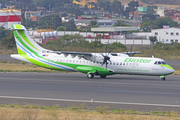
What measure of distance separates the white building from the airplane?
238ft

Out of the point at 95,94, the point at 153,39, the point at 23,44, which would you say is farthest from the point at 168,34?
the point at 95,94

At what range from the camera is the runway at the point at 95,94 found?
20.2 meters

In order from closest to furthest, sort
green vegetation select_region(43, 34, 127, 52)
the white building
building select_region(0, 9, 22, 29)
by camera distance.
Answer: green vegetation select_region(43, 34, 127, 52), the white building, building select_region(0, 9, 22, 29)

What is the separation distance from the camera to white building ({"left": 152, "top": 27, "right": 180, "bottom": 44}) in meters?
105

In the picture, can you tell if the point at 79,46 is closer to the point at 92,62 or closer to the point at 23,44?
the point at 23,44

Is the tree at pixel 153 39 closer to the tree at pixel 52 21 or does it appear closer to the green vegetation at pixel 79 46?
the green vegetation at pixel 79 46

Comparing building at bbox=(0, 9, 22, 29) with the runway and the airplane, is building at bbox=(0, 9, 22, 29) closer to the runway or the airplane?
the airplane

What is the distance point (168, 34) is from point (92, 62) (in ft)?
250

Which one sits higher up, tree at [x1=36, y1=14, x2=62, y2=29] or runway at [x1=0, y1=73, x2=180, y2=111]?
tree at [x1=36, y1=14, x2=62, y2=29]

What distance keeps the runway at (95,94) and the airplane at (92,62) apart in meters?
2.51

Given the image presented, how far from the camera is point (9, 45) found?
73.9 m

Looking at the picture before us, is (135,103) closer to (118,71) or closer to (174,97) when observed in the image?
(174,97)

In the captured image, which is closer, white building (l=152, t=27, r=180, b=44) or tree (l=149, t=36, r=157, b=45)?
tree (l=149, t=36, r=157, b=45)

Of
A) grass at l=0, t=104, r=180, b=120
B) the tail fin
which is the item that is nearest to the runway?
grass at l=0, t=104, r=180, b=120
